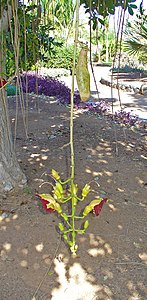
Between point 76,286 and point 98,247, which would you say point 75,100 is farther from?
point 76,286

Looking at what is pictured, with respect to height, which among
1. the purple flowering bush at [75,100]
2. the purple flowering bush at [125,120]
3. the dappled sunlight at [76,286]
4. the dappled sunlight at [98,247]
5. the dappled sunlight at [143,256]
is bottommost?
the dappled sunlight at [76,286]

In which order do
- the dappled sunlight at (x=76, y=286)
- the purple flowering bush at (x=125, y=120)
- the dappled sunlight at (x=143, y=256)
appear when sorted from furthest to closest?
the purple flowering bush at (x=125, y=120) < the dappled sunlight at (x=143, y=256) < the dappled sunlight at (x=76, y=286)

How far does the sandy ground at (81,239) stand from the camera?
Answer: 1678 millimetres

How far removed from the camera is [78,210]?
227 cm

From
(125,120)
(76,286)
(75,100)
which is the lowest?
Answer: (76,286)

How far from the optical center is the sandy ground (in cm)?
168

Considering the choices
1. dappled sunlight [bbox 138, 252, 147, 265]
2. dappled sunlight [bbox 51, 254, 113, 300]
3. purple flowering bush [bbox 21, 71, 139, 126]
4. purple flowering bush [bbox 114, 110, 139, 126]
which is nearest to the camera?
dappled sunlight [bbox 51, 254, 113, 300]

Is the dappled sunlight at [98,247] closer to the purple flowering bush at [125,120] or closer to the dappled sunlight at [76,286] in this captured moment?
the dappled sunlight at [76,286]

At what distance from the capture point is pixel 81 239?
2.00 m

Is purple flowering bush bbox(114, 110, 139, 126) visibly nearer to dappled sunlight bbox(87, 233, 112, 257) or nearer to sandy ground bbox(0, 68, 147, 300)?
sandy ground bbox(0, 68, 147, 300)

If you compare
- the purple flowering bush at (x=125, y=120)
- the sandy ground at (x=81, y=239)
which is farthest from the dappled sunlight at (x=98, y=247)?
the purple flowering bush at (x=125, y=120)

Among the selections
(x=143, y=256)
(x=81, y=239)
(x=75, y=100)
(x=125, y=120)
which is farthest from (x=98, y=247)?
(x=75, y=100)

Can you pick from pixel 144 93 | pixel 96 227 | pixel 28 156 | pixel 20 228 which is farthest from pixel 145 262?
pixel 144 93

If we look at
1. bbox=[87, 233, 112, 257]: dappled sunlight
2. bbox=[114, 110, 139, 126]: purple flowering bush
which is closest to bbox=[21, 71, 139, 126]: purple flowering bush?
bbox=[114, 110, 139, 126]: purple flowering bush
